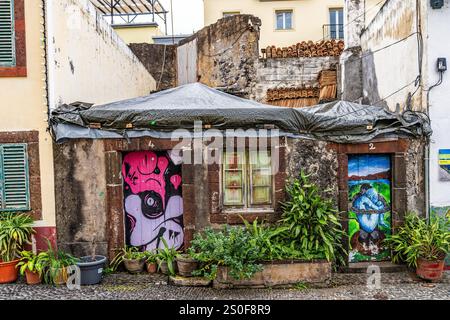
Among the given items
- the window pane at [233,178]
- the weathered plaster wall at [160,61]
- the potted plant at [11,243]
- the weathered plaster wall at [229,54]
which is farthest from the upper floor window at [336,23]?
the potted plant at [11,243]

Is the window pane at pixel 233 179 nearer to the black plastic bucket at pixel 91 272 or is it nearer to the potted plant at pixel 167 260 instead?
the potted plant at pixel 167 260

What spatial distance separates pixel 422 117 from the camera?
7551mm

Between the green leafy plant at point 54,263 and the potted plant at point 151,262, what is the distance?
122cm

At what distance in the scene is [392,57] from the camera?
8.95 m

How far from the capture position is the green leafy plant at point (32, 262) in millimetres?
6825

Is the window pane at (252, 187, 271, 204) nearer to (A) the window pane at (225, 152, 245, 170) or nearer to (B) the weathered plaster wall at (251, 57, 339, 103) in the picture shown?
(A) the window pane at (225, 152, 245, 170)

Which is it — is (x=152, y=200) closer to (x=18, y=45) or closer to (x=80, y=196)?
(x=80, y=196)

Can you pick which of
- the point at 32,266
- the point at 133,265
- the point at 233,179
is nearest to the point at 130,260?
the point at 133,265

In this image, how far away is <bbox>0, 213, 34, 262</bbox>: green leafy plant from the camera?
6.93m

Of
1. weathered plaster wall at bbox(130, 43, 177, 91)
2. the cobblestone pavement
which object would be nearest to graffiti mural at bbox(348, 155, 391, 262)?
the cobblestone pavement

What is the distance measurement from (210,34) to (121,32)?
5.35m

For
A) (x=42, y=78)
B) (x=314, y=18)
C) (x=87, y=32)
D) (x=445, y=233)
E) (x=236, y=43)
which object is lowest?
(x=445, y=233)
